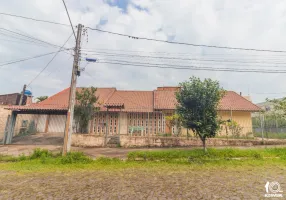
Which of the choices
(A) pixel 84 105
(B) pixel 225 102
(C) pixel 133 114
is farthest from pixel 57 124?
(B) pixel 225 102

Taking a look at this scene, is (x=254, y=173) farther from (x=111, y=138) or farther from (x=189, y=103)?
(x=111, y=138)

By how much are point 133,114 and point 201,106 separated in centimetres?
917

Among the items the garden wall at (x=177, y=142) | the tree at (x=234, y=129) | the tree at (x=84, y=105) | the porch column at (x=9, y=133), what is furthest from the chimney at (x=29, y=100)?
the tree at (x=234, y=129)

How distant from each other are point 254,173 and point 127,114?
12476 millimetres

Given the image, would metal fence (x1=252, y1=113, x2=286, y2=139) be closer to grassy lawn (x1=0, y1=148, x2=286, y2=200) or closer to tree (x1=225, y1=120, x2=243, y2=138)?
tree (x1=225, y1=120, x2=243, y2=138)

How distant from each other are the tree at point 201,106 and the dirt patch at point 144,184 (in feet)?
8.29

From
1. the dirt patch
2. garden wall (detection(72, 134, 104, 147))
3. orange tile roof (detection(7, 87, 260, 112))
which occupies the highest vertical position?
orange tile roof (detection(7, 87, 260, 112))

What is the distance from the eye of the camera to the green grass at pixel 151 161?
25.4 ft

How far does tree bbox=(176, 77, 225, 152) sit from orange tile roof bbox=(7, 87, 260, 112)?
744cm

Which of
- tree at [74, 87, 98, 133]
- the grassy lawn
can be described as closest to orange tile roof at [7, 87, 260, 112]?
tree at [74, 87, 98, 133]

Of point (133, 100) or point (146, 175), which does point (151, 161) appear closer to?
point (146, 175)

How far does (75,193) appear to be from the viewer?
4.69 m

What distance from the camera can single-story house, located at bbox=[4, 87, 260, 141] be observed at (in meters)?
15.1

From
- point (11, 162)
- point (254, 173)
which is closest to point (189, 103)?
point (254, 173)
